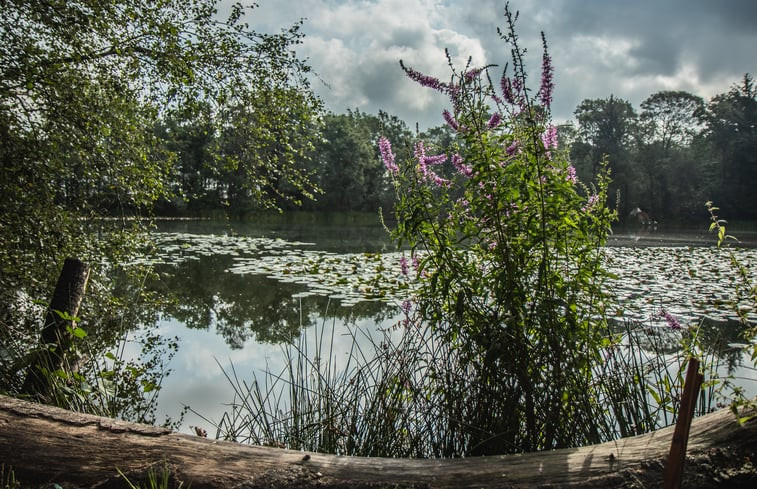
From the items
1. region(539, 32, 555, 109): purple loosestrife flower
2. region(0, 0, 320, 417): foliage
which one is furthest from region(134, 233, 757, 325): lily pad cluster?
region(539, 32, 555, 109): purple loosestrife flower

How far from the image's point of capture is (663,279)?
32.1 feet

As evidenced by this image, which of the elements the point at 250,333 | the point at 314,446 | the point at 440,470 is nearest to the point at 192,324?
the point at 250,333

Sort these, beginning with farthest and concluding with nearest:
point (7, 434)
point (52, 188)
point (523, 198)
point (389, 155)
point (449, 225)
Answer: point (52, 188) < point (389, 155) < point (449, 225) < point (523, 198) < point (7, 434)

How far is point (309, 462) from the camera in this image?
2182mm

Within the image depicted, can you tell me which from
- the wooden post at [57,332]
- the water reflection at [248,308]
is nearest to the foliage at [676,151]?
the water reflection at [248,308]

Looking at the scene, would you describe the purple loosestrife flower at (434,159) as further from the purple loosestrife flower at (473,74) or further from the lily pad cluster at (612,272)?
the lily pad cluster at (612,272)

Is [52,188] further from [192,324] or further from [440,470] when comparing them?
[440,470]

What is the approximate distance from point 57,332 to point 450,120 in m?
3.01

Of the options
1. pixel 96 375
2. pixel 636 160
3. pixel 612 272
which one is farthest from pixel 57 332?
pixel 636 160

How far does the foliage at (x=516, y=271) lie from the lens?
97.9 inches

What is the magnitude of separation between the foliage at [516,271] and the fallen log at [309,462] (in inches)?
17.5

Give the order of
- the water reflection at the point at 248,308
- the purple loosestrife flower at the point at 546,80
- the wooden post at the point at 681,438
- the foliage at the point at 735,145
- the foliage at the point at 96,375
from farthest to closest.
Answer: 1. the foliage at the point at 735,145
2. the water reflection at the point at 248,308
3. the foliage at the point at 96,375
4. the purple loosestrife flower at the point at 546,80
5. the wooden post at the point at 681,438

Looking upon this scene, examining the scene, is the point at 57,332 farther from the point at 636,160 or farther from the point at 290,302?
the point at 636,160

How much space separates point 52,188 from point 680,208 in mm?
45757
